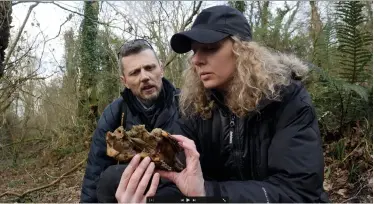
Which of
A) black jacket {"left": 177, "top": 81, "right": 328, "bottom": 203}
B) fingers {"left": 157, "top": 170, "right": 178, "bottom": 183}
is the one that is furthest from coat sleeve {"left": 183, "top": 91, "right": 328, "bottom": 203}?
fingers {"left": 157, "top": 170, "right": 178, "bottom": 183}

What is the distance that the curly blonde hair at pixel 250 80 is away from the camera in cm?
171

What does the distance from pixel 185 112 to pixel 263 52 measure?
498 millimetres

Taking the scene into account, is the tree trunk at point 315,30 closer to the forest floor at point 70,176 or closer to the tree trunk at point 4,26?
the forest floor at point 70,176

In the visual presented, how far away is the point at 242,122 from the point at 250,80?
219 mm

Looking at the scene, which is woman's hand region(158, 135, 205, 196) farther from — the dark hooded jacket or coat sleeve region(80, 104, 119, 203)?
coat sleeve region(80, 104, 119, 203)

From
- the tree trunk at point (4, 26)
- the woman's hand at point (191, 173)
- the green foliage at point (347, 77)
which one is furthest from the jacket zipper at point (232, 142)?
the tree trunk at point (4, 26)

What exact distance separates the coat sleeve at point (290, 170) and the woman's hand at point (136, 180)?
9.3 inches

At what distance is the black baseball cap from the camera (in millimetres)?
1702

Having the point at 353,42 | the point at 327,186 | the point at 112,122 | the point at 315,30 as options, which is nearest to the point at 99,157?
the point at 112,122

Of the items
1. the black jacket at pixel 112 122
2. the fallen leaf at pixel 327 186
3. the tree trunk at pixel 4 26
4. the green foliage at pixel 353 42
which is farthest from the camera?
the tree trunk at pixel 4 26

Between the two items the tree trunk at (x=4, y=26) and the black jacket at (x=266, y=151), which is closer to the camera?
the black jacket at (x=266, y=151)

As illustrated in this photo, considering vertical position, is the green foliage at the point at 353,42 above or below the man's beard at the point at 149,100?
above

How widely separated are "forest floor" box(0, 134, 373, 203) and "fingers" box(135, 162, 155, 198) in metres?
2.66

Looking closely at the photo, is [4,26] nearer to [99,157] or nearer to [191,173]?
[99,157]
